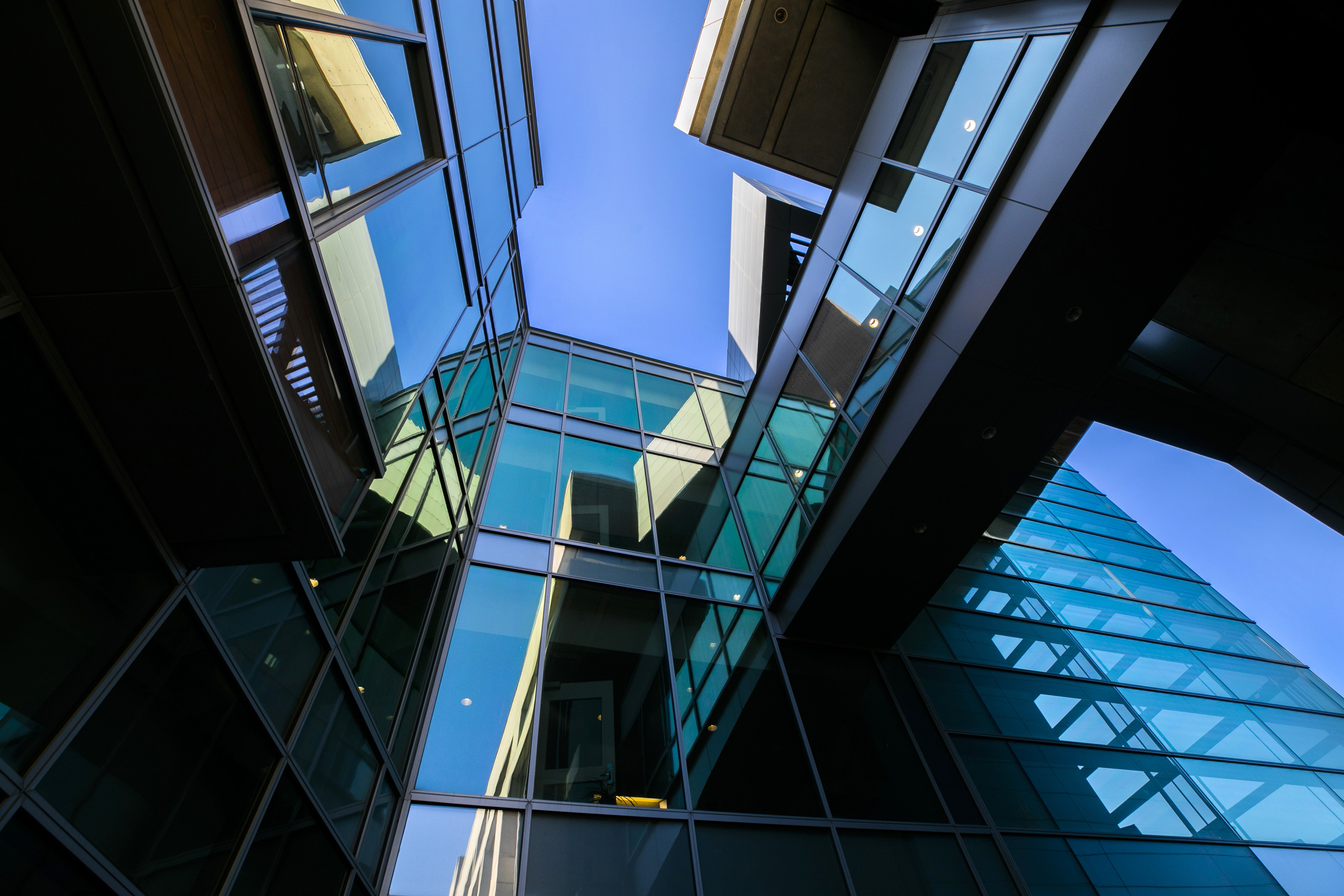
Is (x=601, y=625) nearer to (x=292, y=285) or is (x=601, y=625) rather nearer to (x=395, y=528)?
(x=395, y=528)

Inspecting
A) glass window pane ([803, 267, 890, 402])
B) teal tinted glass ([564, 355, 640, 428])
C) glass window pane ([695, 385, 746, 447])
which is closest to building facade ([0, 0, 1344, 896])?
glass window pane ([803, 267, 890, 402])

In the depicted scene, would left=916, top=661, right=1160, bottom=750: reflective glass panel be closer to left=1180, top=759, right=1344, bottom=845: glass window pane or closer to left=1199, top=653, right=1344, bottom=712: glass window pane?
left=1180, top=759, right=1344, bottom=845: glass window pane

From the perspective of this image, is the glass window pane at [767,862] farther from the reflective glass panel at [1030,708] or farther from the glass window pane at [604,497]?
the glass window pane at [604,497]

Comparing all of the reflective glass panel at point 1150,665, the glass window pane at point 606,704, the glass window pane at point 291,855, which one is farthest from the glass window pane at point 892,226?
the reflective glass panel at point 1150,665

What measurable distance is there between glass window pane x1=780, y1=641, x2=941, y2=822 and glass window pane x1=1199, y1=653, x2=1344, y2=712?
9711 millimetres

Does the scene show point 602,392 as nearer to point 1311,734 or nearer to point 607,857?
point 607,857

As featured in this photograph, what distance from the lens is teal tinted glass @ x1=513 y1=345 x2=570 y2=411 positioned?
51.6 feet

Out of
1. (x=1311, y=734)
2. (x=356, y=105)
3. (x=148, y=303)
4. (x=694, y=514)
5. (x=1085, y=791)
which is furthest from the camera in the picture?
(x=694, y=514)

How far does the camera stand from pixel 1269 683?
1438 centimetres

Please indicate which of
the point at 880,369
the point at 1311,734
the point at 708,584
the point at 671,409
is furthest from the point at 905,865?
the point at 671,409

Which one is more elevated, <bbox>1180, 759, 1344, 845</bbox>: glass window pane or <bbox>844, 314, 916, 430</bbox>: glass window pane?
<bbox>844, 314, 916, 430</bbox>: glass window pane

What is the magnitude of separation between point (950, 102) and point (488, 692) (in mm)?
10234

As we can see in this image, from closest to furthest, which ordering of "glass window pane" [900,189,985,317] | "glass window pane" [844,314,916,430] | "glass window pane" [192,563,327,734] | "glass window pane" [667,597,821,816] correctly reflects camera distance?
"glass window pane" [192,563,327,734], "glass window pane" [900,189,985,317], "glass window pane" [844,314,916,430], "glass window pane" [667,597,821,816]

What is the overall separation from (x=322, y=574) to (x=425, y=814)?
3326mm
